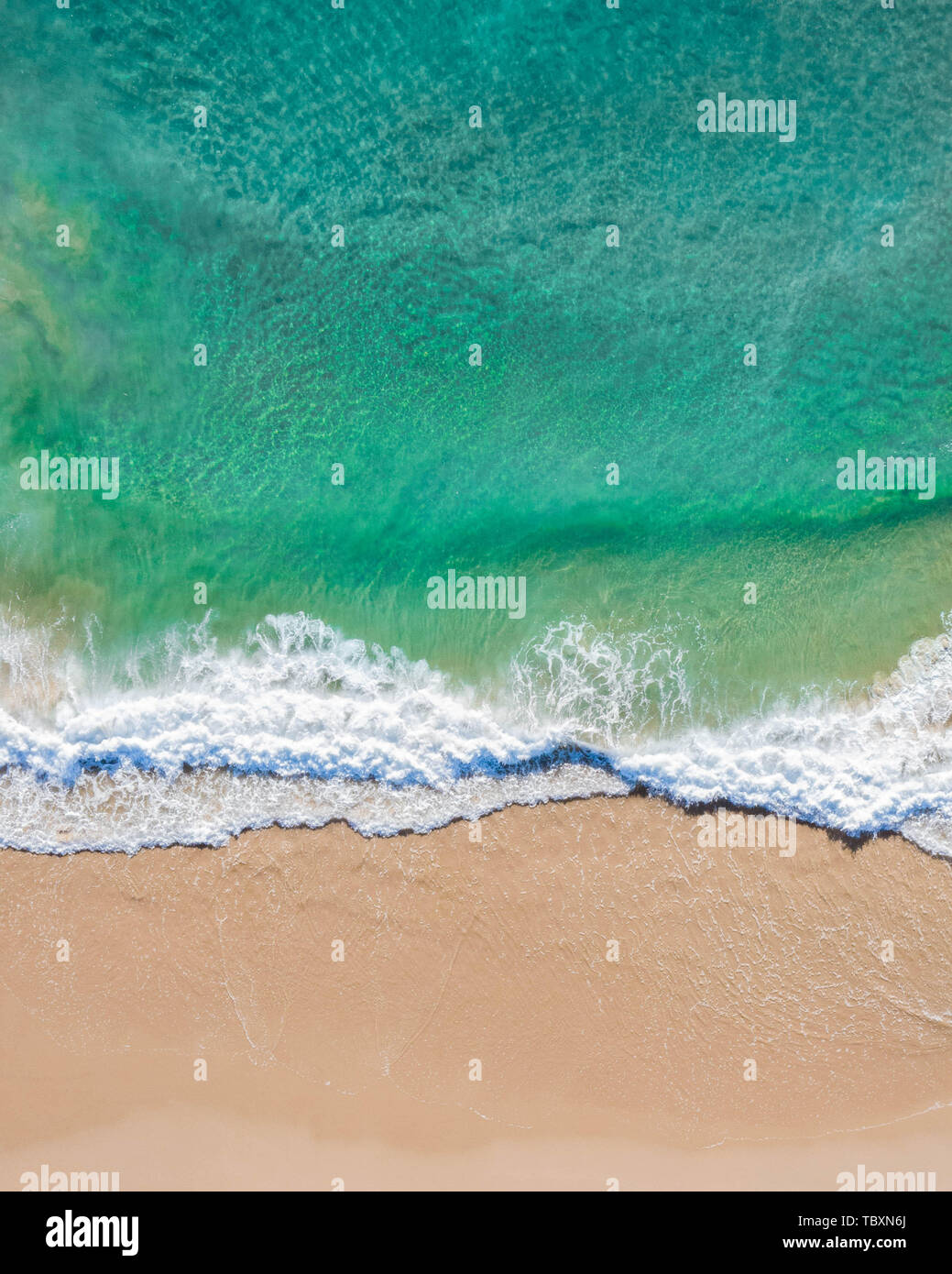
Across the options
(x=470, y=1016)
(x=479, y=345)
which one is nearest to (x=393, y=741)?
(x=470, y=1016)

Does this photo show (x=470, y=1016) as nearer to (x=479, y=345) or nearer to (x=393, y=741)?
(x=393, y=741)

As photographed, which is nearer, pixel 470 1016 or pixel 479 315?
pixel 470 1016

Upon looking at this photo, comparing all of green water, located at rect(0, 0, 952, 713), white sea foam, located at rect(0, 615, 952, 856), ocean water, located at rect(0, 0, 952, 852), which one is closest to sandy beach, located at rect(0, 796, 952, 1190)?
white sea foam, located at rect(0, 615, 952, 856)

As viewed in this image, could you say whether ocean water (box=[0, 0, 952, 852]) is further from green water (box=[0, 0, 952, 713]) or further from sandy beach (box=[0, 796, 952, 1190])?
sandy beach (box=[0, 796, 952, 1190])

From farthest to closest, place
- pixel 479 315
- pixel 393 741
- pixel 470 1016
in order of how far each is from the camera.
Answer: pixel 479 315
pixel 393 741
pixel 470 1016

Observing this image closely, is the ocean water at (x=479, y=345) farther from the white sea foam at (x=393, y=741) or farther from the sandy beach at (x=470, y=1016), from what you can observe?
the sandy beach at (x=470, y=1016)

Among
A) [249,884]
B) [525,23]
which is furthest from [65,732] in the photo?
[525,23]
